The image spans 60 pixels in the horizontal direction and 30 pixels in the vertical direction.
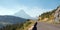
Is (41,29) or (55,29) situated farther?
(41,29)

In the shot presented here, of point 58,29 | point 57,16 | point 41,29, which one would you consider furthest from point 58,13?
point 58,29

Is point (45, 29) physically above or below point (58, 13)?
below

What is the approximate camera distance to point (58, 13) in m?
20.8

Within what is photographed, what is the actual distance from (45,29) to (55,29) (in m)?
1.74

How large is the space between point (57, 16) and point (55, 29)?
4629mm

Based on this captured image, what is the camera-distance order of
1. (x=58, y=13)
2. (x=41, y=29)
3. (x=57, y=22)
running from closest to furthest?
1. (x=41, y=29)
2. (x=57, y=22)
3. (x=58, y=13)

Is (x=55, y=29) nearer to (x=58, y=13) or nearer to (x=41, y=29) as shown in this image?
(x=41, y=29)

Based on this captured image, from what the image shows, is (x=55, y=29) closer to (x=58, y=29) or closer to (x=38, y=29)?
(x=58, y=29)

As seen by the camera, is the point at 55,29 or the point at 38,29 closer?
the point at 55,29

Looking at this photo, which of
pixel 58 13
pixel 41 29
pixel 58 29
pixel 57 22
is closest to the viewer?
pixel 58 29

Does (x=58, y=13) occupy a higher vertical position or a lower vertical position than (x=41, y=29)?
higher

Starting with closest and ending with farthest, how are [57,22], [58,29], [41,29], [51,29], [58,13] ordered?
1. [58,29]
2. [51,29]
3. [41,29]
4. [57,22]
5. [58,13]

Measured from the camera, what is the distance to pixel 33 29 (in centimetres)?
1914

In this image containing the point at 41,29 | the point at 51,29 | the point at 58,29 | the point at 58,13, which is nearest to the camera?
the point at 58,29
